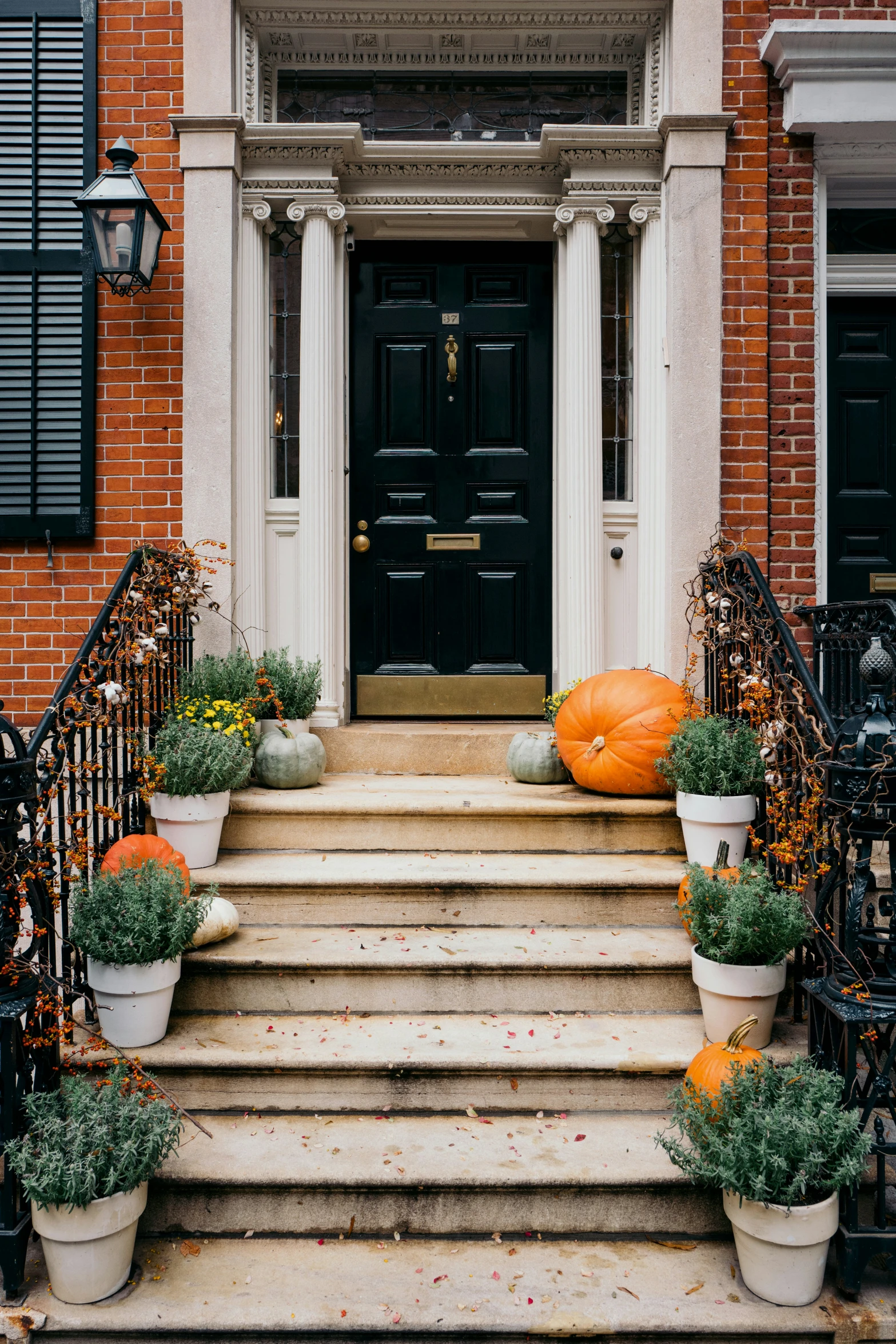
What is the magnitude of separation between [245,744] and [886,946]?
2656 millimetres

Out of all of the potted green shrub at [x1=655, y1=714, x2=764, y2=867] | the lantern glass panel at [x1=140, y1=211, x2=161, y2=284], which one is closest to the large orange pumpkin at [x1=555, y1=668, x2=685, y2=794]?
the potted green shrub at [x1=655, y1=714, x2=764, y2=867]

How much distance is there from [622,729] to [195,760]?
5.78 feet

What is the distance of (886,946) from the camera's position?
2.65 m

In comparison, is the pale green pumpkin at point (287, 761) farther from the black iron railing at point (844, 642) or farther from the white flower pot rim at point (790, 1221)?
the white flower pot rim at point (790, 1221)

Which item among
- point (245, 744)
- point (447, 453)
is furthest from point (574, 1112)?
point (447, 453)

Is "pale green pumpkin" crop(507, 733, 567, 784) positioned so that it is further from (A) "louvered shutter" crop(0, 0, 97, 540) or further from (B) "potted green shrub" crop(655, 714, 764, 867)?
(A) "louvered shutter" crop(0, 0, 97, 540)

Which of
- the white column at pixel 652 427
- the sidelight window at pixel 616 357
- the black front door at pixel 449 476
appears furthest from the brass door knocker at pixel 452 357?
the white column at pixel 652 427

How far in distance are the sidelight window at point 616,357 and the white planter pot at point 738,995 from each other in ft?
9.24

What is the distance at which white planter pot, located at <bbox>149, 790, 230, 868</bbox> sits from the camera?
3764 mm

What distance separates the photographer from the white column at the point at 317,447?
491 centimetres

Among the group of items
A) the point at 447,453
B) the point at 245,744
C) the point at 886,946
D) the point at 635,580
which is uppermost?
the point at 447,453

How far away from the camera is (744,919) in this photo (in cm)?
292

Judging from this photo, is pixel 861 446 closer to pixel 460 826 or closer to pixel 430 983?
pixel 460 826

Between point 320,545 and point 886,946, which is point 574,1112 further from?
point 320,545
